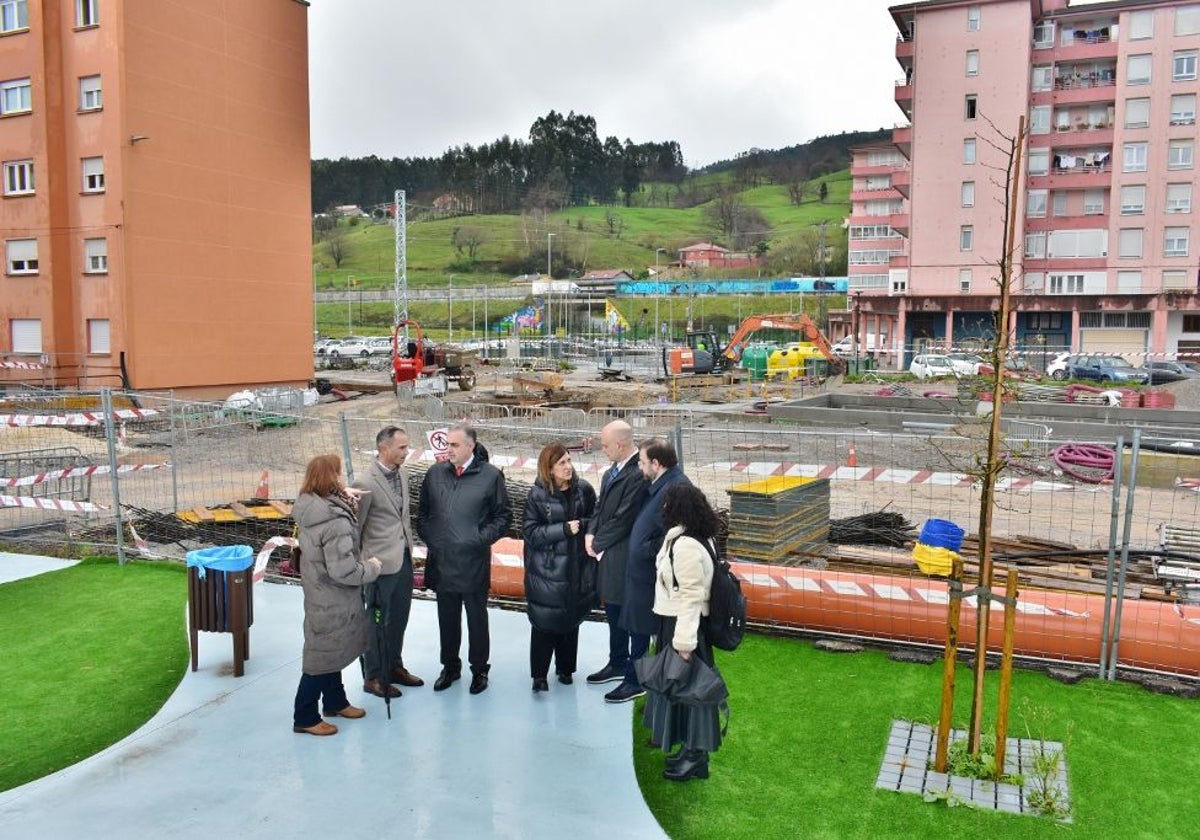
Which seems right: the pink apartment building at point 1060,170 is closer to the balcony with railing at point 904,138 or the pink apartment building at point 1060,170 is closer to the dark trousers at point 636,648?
the balcony with railing at point 904,138

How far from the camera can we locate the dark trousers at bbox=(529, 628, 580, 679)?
263 inches

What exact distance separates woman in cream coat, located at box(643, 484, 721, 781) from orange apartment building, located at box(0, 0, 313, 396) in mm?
28380

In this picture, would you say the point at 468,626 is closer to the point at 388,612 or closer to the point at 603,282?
the point at 388,612

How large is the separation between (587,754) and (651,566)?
115 cm

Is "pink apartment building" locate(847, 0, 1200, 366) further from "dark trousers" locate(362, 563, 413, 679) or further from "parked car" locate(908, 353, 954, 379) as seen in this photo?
"dark trousers" locate(362, 563, 413, 679)

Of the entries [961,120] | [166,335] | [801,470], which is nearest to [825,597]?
[801,470]

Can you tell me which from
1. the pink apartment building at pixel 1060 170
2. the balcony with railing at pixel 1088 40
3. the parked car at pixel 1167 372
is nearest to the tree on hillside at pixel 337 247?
the pink apartment building at pixel 1060 170

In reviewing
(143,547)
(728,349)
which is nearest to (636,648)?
(143,547)

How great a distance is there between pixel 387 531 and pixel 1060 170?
55.7 meters

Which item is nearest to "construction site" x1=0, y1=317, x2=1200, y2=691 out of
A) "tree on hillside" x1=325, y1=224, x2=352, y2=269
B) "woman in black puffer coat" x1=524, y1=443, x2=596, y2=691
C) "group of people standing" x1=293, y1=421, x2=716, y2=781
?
"group of people standing" x1=293, y1=421, x2=716, y2=781

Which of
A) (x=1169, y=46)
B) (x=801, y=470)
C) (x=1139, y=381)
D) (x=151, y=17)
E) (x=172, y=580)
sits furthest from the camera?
(x=1169, y=46)

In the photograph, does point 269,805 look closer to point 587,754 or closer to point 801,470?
point 587,754

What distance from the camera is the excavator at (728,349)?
41875mm

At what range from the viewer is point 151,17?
1172 inches
